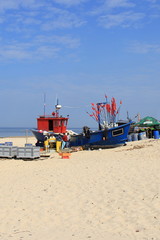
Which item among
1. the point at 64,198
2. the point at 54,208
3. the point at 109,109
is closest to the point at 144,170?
the point at 64,198

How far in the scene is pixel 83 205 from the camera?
A: 8469 mm

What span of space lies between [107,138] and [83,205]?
54.8 feet

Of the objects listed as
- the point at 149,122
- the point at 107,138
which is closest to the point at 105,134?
the point at 107,138

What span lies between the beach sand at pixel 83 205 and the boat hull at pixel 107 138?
11.3 m

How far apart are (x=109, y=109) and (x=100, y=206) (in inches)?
772

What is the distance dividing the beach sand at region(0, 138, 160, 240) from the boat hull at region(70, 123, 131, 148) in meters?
11.3

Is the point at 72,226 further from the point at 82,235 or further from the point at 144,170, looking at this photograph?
the point at 144,170

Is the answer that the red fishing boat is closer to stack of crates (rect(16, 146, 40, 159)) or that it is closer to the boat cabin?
the boat cabin

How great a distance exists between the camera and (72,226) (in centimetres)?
700

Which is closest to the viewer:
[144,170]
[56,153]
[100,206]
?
[100,206]

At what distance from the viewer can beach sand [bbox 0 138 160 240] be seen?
657 centimetres

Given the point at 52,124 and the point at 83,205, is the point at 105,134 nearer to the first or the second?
the point at 52,124

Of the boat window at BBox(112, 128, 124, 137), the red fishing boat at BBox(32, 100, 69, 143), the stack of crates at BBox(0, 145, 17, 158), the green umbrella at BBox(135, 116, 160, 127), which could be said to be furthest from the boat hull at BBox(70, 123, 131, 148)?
the green umbrella at BBox(135, 116, 160, 127)

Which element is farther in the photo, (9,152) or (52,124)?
(52,124)
